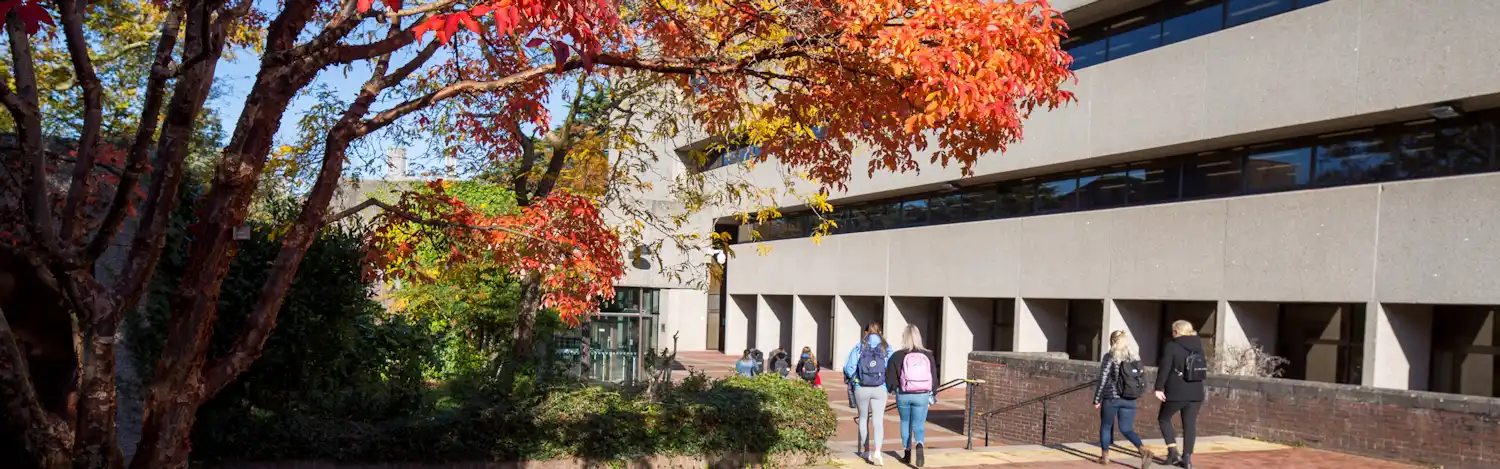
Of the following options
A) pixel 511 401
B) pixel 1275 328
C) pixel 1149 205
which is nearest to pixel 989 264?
pixel 1149 205

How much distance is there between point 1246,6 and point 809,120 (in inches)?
615

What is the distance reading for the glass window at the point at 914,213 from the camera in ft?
105

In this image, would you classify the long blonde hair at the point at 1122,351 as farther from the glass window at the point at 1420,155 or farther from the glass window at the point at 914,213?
the glass window at the point at 914,213

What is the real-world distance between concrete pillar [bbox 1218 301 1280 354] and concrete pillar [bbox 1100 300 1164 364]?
9.27 ft

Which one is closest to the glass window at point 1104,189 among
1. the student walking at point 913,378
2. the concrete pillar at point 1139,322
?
the concrete pillar at point 1139,322

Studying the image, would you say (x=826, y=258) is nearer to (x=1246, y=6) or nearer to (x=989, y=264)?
(x=989, y=264)

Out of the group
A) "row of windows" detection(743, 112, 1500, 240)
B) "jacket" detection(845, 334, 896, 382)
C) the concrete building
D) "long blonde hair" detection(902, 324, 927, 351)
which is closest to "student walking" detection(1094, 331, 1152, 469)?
"long blonde hair" detection(902, 324, 927, 351)

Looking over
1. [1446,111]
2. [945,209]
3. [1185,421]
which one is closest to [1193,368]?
[1185,421]

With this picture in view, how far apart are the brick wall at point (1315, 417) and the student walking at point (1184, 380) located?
3.09m

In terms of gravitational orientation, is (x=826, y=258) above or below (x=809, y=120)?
below

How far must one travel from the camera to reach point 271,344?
36.0 ft

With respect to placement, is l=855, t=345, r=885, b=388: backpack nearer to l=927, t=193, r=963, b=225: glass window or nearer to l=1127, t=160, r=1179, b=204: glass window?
l=1127, t=160, r=1179, b=204: glass window

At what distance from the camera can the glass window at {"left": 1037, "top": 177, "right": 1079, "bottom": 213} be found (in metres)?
26.0

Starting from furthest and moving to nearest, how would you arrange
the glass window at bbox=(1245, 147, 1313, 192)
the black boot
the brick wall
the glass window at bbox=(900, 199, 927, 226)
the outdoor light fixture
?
the glass window at bbox=(900, 199, 927, 226) → the glass window at bbox=(1245, 147, 1313, 192) → the outdoor light fixture → the brick wall → the black boot
